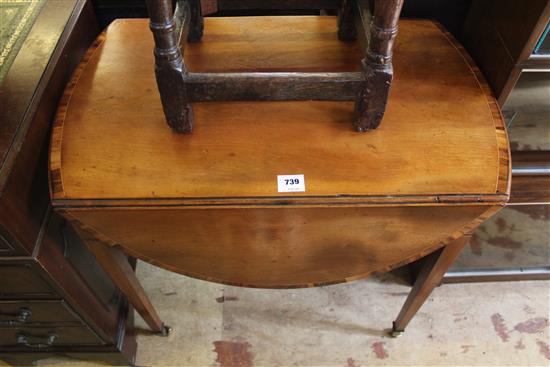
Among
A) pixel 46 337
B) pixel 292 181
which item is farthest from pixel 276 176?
pixel 46 337

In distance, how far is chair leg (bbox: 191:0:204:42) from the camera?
95 cm

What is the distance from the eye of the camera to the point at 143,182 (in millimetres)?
813

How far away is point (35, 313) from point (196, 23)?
740mm

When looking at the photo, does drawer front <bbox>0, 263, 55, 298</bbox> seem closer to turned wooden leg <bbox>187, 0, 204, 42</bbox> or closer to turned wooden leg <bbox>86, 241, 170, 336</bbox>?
turned wooden leg <bbox>86, 241, 170, 336</bbox>

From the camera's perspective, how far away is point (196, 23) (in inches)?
38.9

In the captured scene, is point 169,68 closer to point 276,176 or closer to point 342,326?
point 276,176

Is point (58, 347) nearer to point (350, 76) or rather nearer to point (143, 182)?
point (143, 182)

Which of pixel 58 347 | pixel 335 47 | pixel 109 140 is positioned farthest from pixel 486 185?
pixel 58 347

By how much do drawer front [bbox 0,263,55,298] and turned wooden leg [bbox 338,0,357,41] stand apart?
79 centimetres

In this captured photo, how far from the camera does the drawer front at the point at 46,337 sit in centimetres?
114

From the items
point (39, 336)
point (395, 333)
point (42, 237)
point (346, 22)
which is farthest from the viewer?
point (395, 333)

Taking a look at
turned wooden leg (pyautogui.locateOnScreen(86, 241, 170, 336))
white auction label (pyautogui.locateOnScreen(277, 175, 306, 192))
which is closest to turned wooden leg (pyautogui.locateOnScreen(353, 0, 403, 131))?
white auction label (pyautogui.locateOnScreen(277, 175, 306, 192))

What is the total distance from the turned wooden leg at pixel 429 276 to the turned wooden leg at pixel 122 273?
26.4 inches

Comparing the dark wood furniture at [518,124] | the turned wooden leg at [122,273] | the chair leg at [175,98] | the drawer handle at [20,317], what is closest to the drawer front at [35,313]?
the drawer handle at [20,317]
